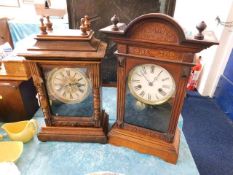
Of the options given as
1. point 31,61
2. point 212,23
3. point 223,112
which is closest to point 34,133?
point 31,61

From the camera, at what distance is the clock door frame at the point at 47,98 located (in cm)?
69

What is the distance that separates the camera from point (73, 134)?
0.82m

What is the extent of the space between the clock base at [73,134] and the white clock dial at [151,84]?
0.23 m

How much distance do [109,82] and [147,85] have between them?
59 cm

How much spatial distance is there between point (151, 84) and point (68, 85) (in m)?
0.33

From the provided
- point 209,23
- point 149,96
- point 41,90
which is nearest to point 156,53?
point 149,96

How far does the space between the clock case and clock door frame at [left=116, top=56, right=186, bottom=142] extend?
87mm

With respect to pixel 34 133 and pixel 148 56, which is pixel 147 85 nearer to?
pixel 148 56

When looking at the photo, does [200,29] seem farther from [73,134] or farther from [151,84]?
[73,134]

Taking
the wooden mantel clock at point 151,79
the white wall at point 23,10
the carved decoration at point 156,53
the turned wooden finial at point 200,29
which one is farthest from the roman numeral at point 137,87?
the white wall at point 23,10

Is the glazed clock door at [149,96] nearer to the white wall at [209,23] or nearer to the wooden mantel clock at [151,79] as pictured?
the wooden mantel clock at [151,79]

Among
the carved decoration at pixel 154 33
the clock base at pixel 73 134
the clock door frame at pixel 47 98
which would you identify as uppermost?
the carved decoration at pixel 154 33

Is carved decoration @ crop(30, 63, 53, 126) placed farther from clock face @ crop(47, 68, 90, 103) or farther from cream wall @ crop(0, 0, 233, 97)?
cream wall @ crop(0, 0, 233, 97)

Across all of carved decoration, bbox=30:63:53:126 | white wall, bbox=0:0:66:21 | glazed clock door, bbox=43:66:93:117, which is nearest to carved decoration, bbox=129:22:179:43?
glazed clock door, bbox=43:66:93:117
